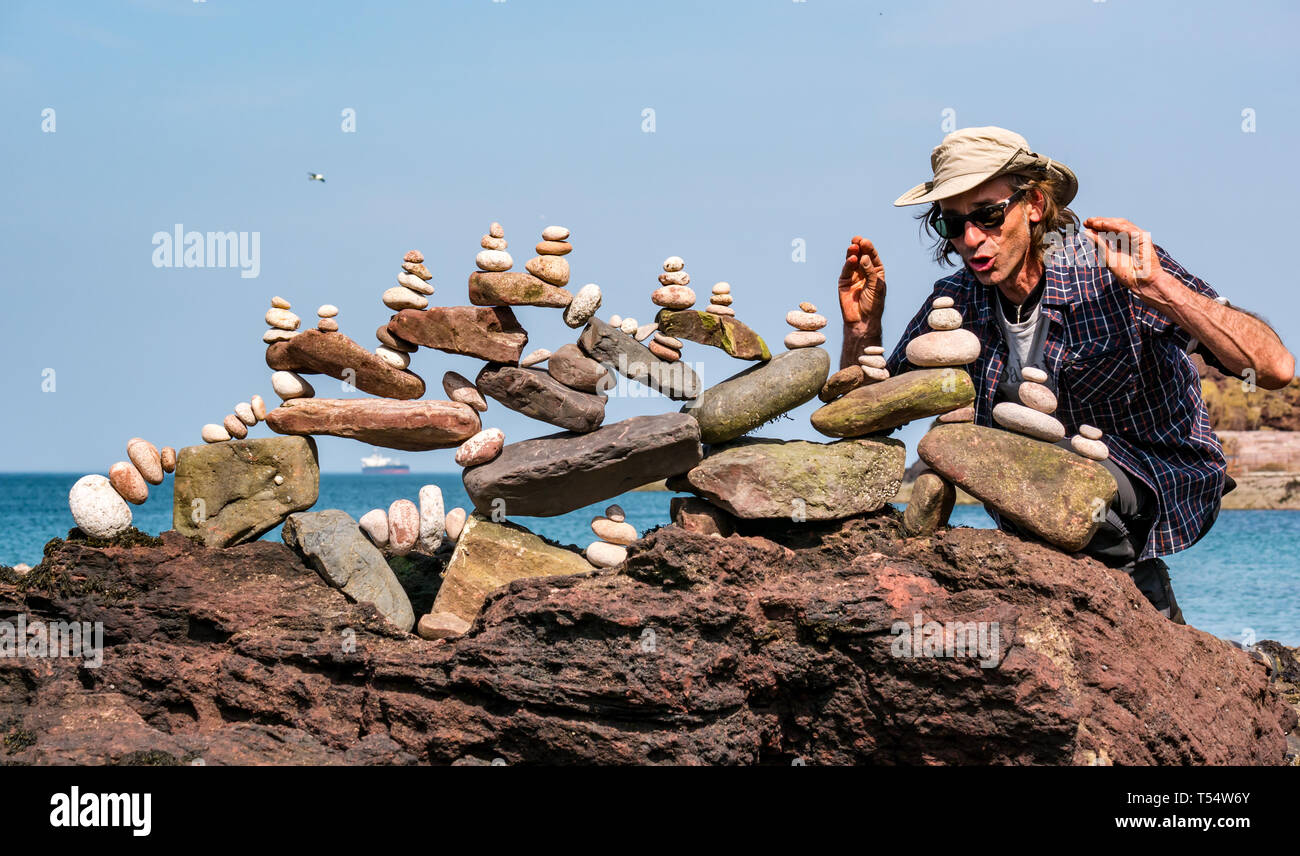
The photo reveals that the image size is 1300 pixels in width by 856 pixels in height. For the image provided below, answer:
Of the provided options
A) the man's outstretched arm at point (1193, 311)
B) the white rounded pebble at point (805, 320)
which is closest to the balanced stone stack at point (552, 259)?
the white rounded pebble at point (805, 320)

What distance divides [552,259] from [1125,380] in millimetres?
3105

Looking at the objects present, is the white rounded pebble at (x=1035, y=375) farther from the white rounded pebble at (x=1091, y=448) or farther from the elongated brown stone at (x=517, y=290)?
the elongated brown stone at (x=517, y=290)

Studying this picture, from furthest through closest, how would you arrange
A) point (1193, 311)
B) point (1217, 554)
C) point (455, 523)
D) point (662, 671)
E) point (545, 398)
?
point (1217, 554) → point (455, 523) → point (545, 398) → point (1193, 311) → point (662, 671)

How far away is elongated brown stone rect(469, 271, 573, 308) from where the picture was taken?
5.80m

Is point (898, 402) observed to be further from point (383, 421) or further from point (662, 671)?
point (383, 421)

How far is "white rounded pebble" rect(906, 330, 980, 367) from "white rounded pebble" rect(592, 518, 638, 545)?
5.86 ft

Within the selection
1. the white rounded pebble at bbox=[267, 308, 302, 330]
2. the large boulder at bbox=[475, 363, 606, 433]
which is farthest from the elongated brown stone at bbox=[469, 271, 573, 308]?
the white rounded pebble at bbox=[267, 308, 302, 330]

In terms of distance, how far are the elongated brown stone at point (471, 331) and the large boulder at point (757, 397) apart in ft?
3.32

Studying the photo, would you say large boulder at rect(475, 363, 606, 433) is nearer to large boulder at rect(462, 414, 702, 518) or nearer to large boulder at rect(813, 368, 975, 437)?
large boulder at rect(462, 414, 702, 518)

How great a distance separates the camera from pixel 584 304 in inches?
230

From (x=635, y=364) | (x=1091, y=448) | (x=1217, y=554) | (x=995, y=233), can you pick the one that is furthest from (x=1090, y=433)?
(x=1217, y=554)

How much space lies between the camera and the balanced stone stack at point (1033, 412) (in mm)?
5664
